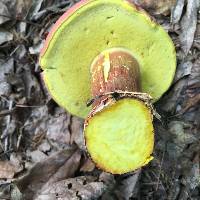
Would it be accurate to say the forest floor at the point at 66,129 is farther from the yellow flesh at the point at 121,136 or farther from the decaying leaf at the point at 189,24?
the yellow flesh at the point at 121,136

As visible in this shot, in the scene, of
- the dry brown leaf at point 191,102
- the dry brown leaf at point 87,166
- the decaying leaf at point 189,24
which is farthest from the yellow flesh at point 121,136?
the decaying leaf at point 189,24

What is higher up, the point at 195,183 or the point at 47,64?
the point at 47,64

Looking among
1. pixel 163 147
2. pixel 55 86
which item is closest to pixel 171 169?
pixel 163 147

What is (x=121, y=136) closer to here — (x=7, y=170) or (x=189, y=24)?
(x=7, y=170)

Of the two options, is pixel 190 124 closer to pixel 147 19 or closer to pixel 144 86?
pixel 144 86

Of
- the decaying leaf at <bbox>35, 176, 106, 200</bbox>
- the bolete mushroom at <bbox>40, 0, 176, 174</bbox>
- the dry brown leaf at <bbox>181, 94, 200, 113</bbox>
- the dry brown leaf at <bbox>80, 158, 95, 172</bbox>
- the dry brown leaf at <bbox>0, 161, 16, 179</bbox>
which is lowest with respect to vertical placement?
the dry brown leaf at <bbox>0, 161, 16, 179</bbox>

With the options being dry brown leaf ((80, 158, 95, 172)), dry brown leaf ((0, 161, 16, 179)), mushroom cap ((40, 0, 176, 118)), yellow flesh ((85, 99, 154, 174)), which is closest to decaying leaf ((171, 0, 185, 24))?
mushroom cap ((40, 0, 176, 118))

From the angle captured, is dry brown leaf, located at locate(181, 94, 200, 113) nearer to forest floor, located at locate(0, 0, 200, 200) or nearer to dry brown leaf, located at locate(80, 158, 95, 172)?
forest floor, located at locate(0, 0, 200, 200)

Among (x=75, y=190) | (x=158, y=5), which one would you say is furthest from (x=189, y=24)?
(x=75, y=190)
